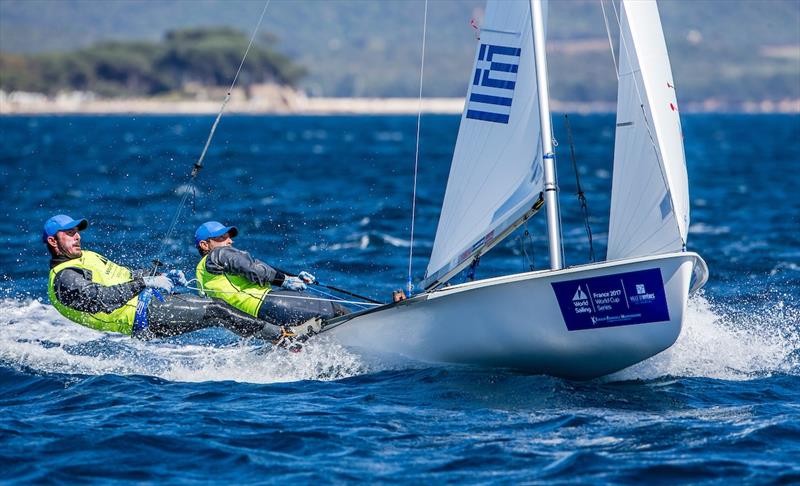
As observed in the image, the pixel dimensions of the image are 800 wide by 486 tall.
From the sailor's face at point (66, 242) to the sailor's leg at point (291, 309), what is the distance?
4.91ft

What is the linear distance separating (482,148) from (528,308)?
4.13 feet

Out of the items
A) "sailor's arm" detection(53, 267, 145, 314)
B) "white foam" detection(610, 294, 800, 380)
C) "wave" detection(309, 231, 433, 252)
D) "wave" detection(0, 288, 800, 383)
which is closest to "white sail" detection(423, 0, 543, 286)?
"wave" detection(0, 288, 800, 383)

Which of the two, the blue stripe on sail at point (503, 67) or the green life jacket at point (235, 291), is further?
the green life jacket at point (235, 291)

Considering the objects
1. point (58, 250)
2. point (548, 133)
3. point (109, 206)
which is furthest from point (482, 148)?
point (109, 206)

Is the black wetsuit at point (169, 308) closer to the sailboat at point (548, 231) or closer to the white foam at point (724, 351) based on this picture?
the sailboat at point (548, 231)

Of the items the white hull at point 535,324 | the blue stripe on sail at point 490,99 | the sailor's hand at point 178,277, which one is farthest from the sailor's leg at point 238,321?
the blue stripe on sail at point 490,99

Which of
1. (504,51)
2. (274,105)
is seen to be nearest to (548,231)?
(504,51)

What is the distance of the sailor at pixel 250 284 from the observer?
30.2ft

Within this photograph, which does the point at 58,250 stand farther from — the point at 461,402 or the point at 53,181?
the point at 53,181

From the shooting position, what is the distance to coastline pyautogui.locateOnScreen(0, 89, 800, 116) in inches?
5531

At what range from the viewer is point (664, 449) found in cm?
696

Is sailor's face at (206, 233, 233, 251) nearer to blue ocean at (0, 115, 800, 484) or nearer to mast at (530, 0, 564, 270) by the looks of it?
blue ocean at (0, 115, 800, 484)

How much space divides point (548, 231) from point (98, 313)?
349 centimetres

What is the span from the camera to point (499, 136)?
869cm
